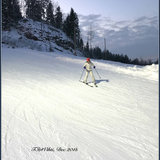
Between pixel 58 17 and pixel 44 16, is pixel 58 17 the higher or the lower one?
the higher one

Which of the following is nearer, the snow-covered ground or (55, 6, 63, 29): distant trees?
the snow-covered ground

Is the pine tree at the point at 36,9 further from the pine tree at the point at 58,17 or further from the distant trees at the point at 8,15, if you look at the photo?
the pine tree at the point at 58,17

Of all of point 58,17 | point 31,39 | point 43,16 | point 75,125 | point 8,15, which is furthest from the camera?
point 58,17

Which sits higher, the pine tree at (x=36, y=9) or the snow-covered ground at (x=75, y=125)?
the pine tree at (x=36, y=9)

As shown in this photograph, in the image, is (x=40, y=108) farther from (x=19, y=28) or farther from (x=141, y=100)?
(x=19, y=28)

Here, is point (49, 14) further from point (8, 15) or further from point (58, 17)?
point (8, 15)

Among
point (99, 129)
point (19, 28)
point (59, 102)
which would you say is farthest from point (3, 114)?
point (19, 28)

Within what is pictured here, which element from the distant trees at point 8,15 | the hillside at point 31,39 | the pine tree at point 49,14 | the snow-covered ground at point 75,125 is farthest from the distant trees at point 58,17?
the snow-covered ground at point 75,125

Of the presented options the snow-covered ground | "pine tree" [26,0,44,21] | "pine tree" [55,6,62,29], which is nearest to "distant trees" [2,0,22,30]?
"pine tree" [26,0,44,21]

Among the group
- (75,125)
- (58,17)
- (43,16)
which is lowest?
(75,125)

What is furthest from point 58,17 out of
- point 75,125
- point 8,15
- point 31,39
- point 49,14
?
point 75,125

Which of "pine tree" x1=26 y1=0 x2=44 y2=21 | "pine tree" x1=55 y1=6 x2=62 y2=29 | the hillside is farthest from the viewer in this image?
"pine tree" x1=55 y1=6 x2=62 y2=29

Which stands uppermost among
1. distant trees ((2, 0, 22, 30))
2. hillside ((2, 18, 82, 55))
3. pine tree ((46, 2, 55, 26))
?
pine tree ((46, 2, 55, 26))

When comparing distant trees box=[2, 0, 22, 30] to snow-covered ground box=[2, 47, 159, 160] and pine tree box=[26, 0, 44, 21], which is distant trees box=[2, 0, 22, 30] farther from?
snow-covered ground box=[2, 47, 159, 160]
